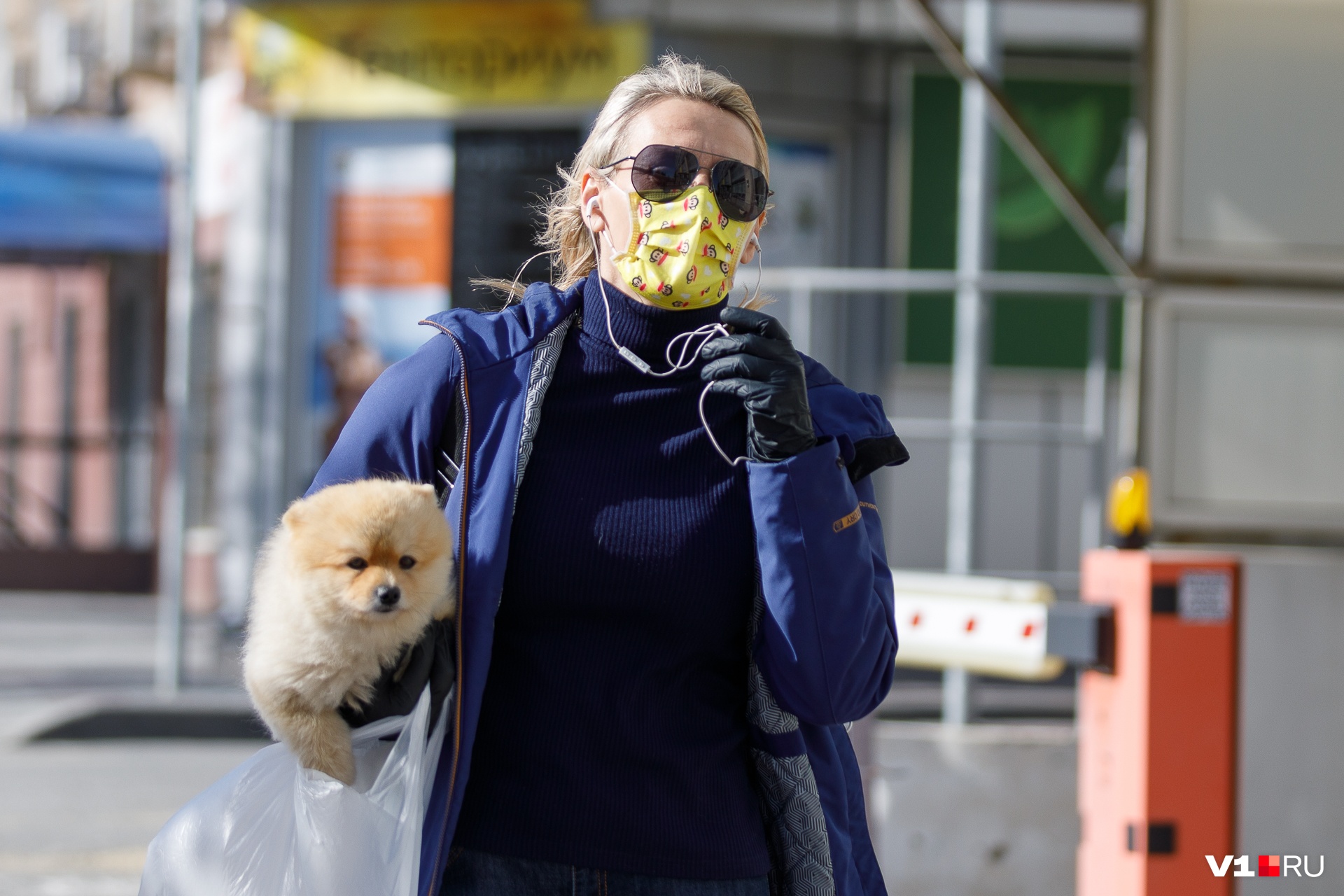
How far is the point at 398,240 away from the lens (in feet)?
35.2

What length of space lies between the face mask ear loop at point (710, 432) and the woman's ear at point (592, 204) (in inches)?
13.7

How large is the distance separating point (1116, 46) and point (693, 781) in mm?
10273

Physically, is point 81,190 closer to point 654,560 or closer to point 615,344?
point 615,344

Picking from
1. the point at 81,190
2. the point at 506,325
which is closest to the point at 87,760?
the point at 506,325

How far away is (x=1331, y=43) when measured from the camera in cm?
490

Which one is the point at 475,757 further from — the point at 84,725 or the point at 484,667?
the point at 84,725

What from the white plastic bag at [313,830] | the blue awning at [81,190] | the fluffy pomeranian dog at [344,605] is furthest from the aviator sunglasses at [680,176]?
the blue awning at [81,190]

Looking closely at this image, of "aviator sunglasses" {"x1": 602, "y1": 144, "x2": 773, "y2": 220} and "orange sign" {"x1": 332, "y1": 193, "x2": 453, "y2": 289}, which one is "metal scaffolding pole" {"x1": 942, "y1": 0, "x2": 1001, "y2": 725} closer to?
"aviator sunglasses" {"x1": 602, "y1": 144, "x2": 773, "y2": 220}

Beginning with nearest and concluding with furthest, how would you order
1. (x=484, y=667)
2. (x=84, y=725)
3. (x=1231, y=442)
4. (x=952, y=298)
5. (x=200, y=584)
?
1. (x=484, y=667)
2. (x=1231, y=442)
3. (x=84, y=725)
4. (x=952, y=298)
5. (x=200, y=584)

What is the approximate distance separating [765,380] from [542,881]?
0.70 meters

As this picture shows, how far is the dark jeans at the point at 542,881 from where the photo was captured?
6.00 ft

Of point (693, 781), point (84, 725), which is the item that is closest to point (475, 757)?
point (693, 781)

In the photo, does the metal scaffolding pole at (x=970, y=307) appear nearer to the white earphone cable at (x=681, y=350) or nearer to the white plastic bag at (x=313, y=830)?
the white earphone cable at (x=681, y=350)

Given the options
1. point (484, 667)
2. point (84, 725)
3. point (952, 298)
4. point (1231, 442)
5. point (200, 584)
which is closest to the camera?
point (484, 667)
